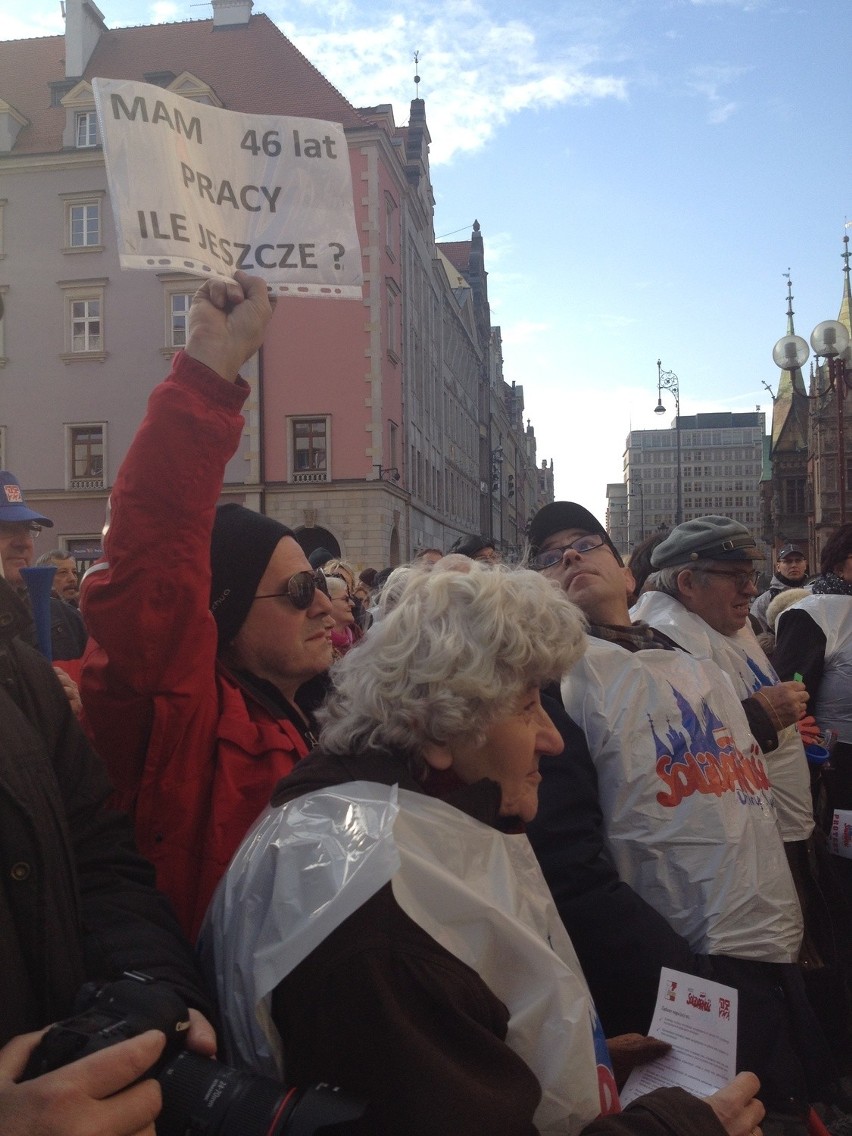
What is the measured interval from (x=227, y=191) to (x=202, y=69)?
34.5 metres

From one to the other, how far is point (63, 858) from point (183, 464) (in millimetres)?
823

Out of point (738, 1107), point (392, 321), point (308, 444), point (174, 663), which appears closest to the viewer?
point (738, 1107)

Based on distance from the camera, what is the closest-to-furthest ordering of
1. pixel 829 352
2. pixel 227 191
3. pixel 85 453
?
pixel 227 191
pixel 829 352
pixel 85 453

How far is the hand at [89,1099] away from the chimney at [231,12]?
3845cm

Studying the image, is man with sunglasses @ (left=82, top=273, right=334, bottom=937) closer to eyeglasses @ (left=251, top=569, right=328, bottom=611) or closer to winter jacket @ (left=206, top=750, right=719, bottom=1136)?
eyeglasses @ (left=251, top=569, right=328, bottom=611)

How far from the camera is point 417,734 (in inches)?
76.4

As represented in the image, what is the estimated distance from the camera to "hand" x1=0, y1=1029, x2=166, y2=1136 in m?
1.29

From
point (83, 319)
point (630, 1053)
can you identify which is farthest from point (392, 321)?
point (630, 1053)

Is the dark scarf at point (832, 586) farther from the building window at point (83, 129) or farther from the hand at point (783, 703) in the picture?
the building window at point (83, 129)

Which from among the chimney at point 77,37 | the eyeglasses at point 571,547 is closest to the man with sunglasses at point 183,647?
the eyeglasses at point 571,547

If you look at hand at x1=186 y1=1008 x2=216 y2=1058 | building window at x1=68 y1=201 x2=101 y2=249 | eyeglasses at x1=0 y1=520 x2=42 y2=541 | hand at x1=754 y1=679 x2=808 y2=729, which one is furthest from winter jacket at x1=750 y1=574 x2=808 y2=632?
building window at x1=68 y1=201 x2=101 y2=249

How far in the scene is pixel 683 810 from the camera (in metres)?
2.60

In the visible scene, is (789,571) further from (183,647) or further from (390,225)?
(390,225)

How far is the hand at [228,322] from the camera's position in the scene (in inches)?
89.7
